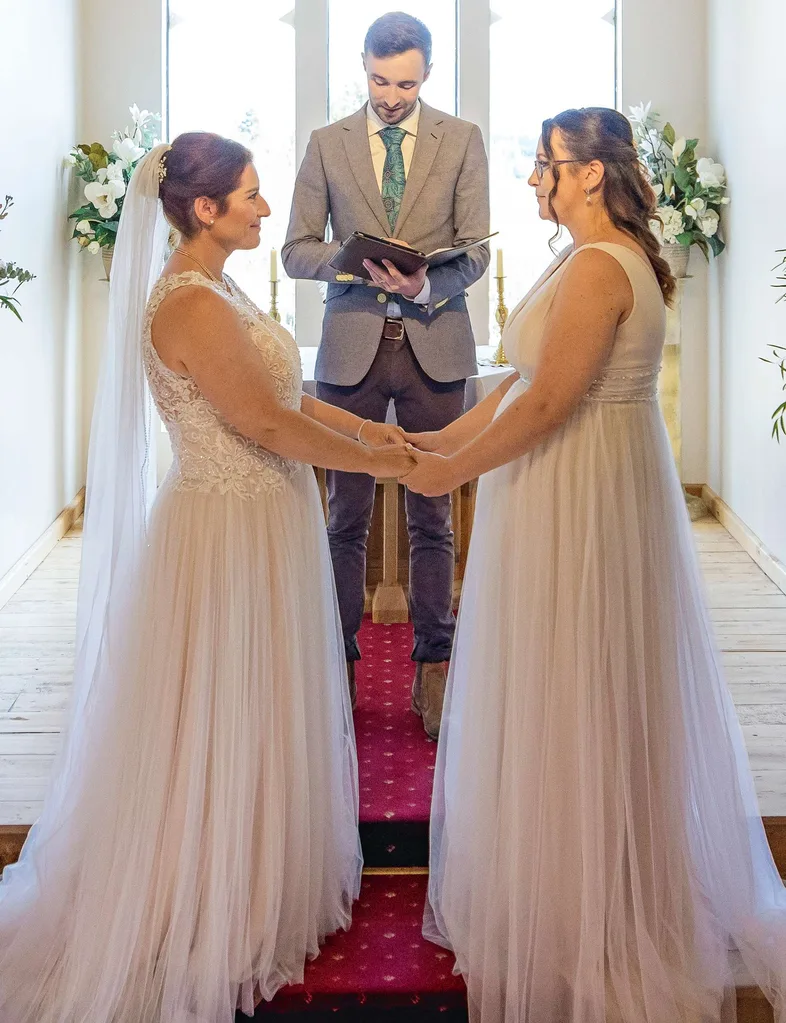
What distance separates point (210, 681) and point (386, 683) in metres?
1.56

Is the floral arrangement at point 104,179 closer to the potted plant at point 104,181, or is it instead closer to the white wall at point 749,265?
the potted plant at point 104,181

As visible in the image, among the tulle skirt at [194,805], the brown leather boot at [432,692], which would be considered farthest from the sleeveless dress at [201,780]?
the brown leather boot at [432,692]

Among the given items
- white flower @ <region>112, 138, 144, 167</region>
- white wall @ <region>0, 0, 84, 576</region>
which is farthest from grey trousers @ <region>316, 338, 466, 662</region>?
white flower @ <region>112, 138, 144, 167</region>

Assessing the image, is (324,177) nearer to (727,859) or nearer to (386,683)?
(386,683)

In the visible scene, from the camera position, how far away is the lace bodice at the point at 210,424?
2451 millimetres

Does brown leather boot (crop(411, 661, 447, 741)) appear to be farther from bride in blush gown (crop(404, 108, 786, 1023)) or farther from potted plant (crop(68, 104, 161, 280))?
potted plant (crop(68, 104, 161, 280))

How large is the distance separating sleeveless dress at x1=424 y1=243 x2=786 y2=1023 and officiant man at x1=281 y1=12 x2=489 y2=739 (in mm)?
797

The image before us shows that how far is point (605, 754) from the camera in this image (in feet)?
7.72

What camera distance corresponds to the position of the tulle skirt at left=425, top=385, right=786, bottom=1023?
2289mm

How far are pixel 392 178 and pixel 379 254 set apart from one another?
18.0 inches

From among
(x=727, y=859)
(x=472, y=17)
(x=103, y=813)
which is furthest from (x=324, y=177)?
(x=472, y=17)

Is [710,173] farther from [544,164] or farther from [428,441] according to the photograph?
[544,164]

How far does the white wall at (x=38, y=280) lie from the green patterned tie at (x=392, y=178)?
209 cm

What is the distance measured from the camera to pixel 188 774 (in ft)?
7.84
